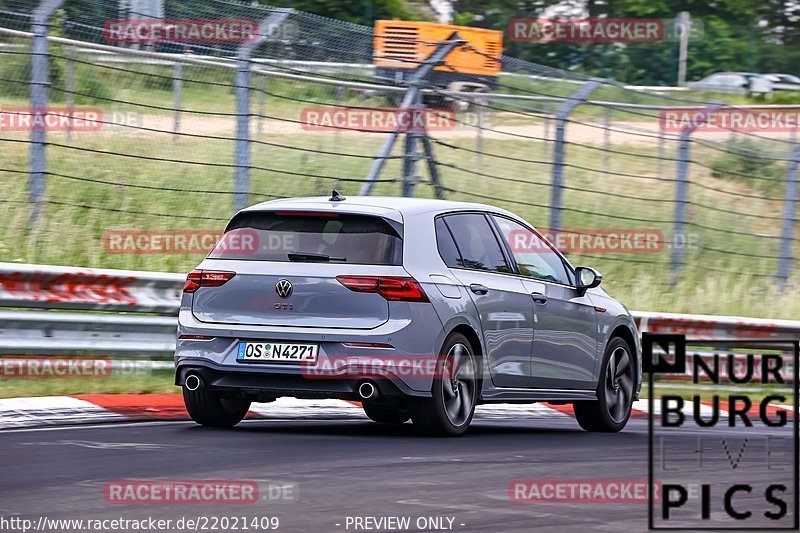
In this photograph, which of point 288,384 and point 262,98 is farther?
point 262,98

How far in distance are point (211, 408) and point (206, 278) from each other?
0.86 metres

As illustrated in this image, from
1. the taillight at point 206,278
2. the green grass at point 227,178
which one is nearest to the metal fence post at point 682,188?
the green grass at point 227,178

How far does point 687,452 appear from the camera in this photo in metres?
9.62

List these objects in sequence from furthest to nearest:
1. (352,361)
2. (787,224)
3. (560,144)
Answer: (787,224) → (560,144) → (352,361)

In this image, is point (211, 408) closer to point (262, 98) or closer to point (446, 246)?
point (446, 246)

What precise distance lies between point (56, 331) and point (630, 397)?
4175 mm

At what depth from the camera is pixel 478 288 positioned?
32.6 ft

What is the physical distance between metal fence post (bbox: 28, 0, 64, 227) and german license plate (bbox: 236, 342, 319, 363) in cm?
505

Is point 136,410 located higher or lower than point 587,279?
lower

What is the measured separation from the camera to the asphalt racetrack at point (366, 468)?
6781mm

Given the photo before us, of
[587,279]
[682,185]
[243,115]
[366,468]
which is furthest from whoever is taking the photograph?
[682,185]

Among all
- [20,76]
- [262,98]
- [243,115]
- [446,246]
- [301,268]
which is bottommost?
[301,268]

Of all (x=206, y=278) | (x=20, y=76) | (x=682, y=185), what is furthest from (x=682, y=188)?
(x=206, y=278)

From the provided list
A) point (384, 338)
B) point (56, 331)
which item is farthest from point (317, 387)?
point (56, 331)
